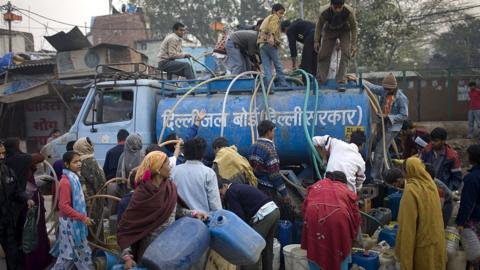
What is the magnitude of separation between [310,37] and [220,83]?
171 cm

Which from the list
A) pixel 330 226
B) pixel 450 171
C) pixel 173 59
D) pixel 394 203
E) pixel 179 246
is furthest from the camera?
pixel 173 59

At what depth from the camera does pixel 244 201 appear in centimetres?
492

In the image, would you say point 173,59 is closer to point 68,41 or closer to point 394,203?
point 394,203

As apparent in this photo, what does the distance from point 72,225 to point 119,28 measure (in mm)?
29308

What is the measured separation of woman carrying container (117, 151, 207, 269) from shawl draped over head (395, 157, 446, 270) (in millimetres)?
2257

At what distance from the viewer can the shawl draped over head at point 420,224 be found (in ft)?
15.1

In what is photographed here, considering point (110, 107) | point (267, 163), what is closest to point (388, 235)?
point (267, 163)

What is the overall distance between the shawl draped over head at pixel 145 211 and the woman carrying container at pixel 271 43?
3.78 meters

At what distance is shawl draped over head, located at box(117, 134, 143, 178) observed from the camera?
603 centimetres

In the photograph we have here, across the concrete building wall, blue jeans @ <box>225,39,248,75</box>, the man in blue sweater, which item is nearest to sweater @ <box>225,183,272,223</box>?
the man in blue sweater

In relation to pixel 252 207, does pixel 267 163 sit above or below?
above

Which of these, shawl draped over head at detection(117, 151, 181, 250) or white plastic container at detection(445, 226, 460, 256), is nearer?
Result: shawl draped over head at detection(117, 151, 181, 250)

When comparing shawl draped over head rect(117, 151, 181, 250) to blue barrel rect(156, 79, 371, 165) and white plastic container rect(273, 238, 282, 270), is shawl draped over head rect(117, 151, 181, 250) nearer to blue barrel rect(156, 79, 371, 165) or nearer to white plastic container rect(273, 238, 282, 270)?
white plastic container rect(273, 238, 282, 270)

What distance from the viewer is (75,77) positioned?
14664 millimetres
